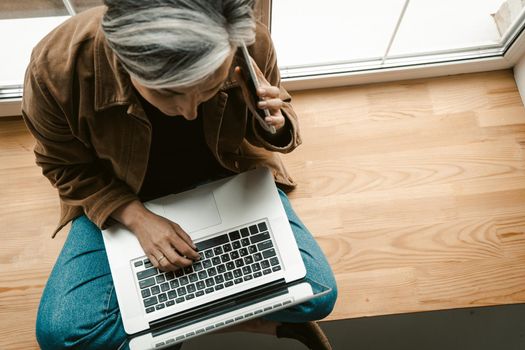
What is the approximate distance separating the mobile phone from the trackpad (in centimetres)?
21

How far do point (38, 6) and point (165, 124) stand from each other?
0.61 m

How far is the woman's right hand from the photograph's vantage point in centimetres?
87

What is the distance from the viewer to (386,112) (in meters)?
1.35

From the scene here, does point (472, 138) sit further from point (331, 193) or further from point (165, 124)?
point (165, 124)

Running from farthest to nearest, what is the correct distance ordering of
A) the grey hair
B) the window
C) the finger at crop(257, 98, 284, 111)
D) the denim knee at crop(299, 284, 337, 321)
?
the window → the denim knee at crop(299, 284, 337, 321) → the finger at crop(257, 98, 284, 111) → the grey hair

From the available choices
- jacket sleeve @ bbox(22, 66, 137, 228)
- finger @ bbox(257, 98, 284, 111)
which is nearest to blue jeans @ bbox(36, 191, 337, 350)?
jacket sleeve @ bbox(22, 66, 137, 228)

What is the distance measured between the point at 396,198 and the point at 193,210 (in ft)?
2.09

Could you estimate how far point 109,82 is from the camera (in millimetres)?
722

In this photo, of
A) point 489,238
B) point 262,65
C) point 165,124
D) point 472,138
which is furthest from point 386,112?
point 165,124

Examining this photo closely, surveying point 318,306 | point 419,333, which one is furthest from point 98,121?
point 419,333

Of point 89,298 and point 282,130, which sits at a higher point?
point 282,130

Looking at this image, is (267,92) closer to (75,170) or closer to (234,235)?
(234,235)

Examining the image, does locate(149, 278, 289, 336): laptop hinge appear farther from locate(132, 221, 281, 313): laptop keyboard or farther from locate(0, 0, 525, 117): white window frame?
locate(0, 0, 525, 117): white window frame

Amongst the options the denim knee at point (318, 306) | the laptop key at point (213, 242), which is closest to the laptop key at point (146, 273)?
the laptop key at point (213, 242)
